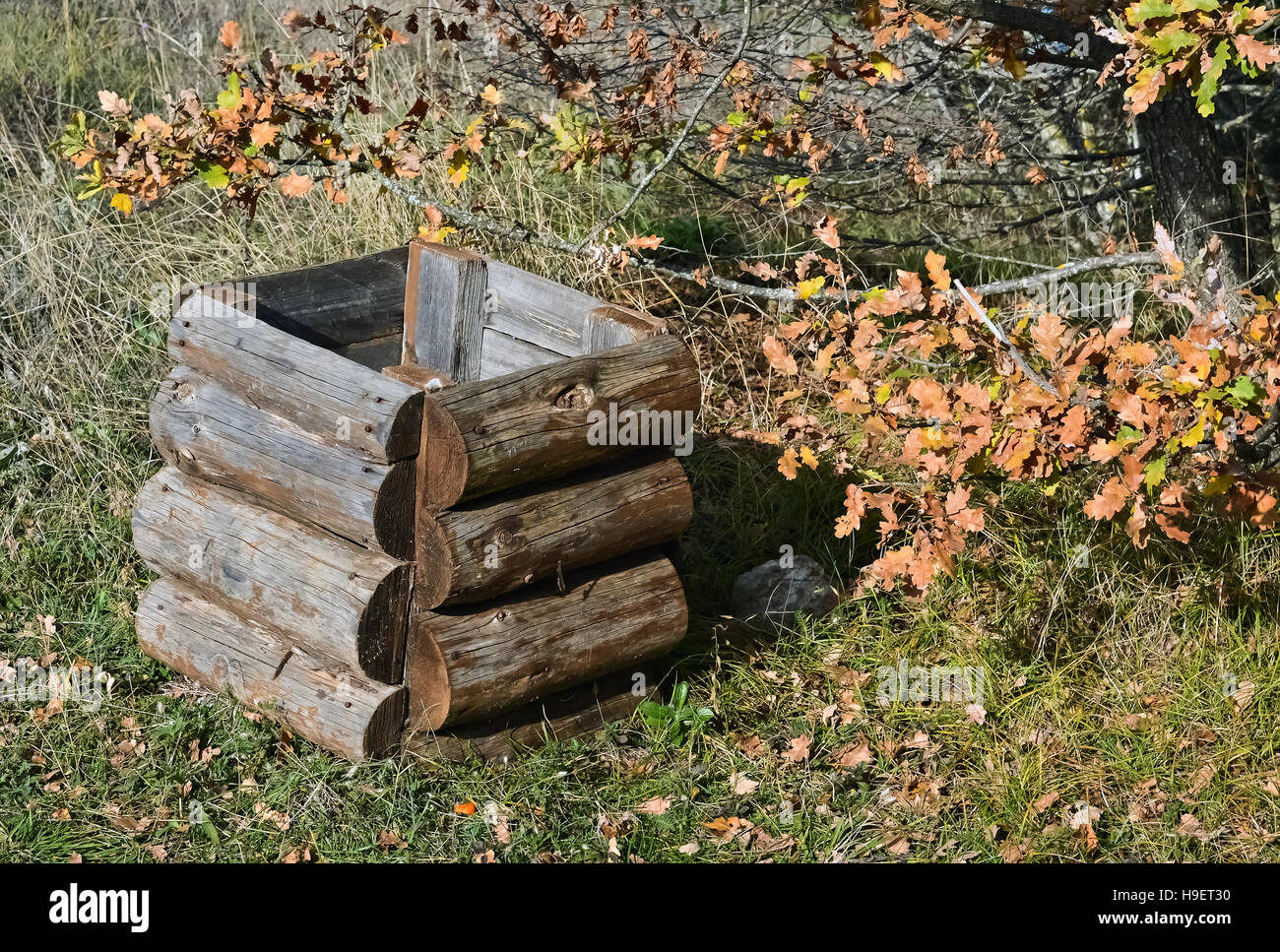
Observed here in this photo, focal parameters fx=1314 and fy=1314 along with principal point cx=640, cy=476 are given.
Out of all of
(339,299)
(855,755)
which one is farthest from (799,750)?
(339,299)

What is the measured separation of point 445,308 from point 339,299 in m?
0.34

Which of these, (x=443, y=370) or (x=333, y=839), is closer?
(x=333, y=839)

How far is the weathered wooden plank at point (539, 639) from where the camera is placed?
3344 millimetres

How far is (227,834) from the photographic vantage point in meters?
3.42

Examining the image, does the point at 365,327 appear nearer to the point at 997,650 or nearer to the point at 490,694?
the point at 490,694

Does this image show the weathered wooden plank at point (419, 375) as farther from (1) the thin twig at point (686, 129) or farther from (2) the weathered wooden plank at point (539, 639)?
(2) the weathered wooden plank at point (539, 639)

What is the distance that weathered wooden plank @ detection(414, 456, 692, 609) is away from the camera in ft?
10.6

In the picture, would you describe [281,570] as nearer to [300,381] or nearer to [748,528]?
[300,381]

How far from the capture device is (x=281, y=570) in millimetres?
3531

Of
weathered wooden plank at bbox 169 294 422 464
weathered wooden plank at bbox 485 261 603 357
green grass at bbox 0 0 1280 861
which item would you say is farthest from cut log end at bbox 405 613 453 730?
weathered wooden plank at bbox 485 261 603 357

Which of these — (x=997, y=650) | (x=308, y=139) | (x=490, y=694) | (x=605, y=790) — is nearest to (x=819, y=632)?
(x=997, y=650)

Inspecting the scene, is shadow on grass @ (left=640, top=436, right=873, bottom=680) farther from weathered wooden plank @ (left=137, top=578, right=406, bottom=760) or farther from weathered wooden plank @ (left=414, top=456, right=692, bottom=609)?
weathered wooden plank @ (left=137, top=578, right=406, bottom=760)

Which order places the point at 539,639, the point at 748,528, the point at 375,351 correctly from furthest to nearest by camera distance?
the point at 748,528
the point at 375,351
the point at 539,639
